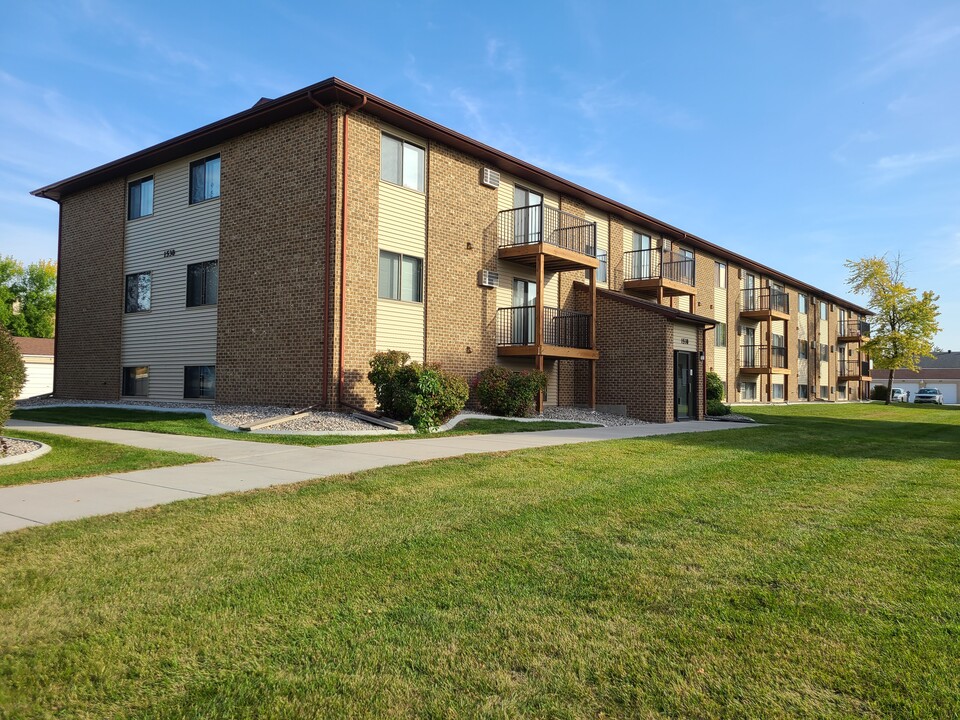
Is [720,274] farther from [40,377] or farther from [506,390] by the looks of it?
[40,377]

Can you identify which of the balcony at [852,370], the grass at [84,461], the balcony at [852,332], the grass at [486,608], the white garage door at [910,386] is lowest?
the grass at [486,608]

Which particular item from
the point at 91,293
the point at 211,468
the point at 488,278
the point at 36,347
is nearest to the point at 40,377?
the point at 36,347

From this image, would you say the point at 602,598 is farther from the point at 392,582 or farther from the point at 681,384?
the point at 681,384

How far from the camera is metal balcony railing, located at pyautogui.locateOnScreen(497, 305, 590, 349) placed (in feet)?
62.7

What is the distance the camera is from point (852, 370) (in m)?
52.6

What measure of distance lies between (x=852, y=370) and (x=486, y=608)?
57.2 meters

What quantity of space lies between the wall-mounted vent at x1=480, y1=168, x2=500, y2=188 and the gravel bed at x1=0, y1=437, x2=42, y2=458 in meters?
12.4

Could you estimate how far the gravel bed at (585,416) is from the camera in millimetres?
17609

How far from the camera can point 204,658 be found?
2.95 m

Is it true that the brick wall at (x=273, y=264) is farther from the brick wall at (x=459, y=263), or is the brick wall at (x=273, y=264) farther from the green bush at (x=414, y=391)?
the brick wall at (x=459, y=263)

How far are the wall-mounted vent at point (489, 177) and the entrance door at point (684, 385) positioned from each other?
7.16 metres

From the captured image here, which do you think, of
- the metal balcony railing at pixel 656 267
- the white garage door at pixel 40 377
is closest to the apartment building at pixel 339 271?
the metal balcony railing at pixel 656 267

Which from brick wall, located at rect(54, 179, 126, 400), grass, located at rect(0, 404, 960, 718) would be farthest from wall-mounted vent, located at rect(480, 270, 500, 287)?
grass, located at rect(0, 404, 960, 718)

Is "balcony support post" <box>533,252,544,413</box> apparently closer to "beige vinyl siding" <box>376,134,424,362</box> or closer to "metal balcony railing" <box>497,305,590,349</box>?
"metal balcony railing" <box>497,305,590,349</box>
